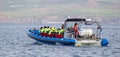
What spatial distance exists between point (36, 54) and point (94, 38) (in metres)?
10.0

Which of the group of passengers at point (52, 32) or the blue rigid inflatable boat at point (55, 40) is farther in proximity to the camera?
the group of passengers at point (52, 32)

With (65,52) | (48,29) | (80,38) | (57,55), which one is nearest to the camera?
(57,55)

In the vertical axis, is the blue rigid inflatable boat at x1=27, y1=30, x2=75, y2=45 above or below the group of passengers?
below

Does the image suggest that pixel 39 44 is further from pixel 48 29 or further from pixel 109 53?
pixel 109 53

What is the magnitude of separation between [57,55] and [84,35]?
972cm

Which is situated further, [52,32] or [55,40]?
[52,32]

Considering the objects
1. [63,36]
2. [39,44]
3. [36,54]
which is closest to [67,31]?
[63,36]

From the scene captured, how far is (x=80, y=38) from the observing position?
59438 millimetres

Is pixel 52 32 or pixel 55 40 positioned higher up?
pixel 52 32

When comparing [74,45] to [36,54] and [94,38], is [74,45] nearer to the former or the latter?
[94,38]

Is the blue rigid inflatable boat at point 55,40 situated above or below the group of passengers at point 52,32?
below

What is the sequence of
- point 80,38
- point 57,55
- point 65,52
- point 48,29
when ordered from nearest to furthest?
1. point 57,55
2. point 65,52
3. point 80,38
4. point 48,29

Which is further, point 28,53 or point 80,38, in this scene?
point 80,38

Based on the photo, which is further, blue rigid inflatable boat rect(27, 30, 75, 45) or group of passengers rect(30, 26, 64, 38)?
group of passengers rect(30, 26, 64, 38)
